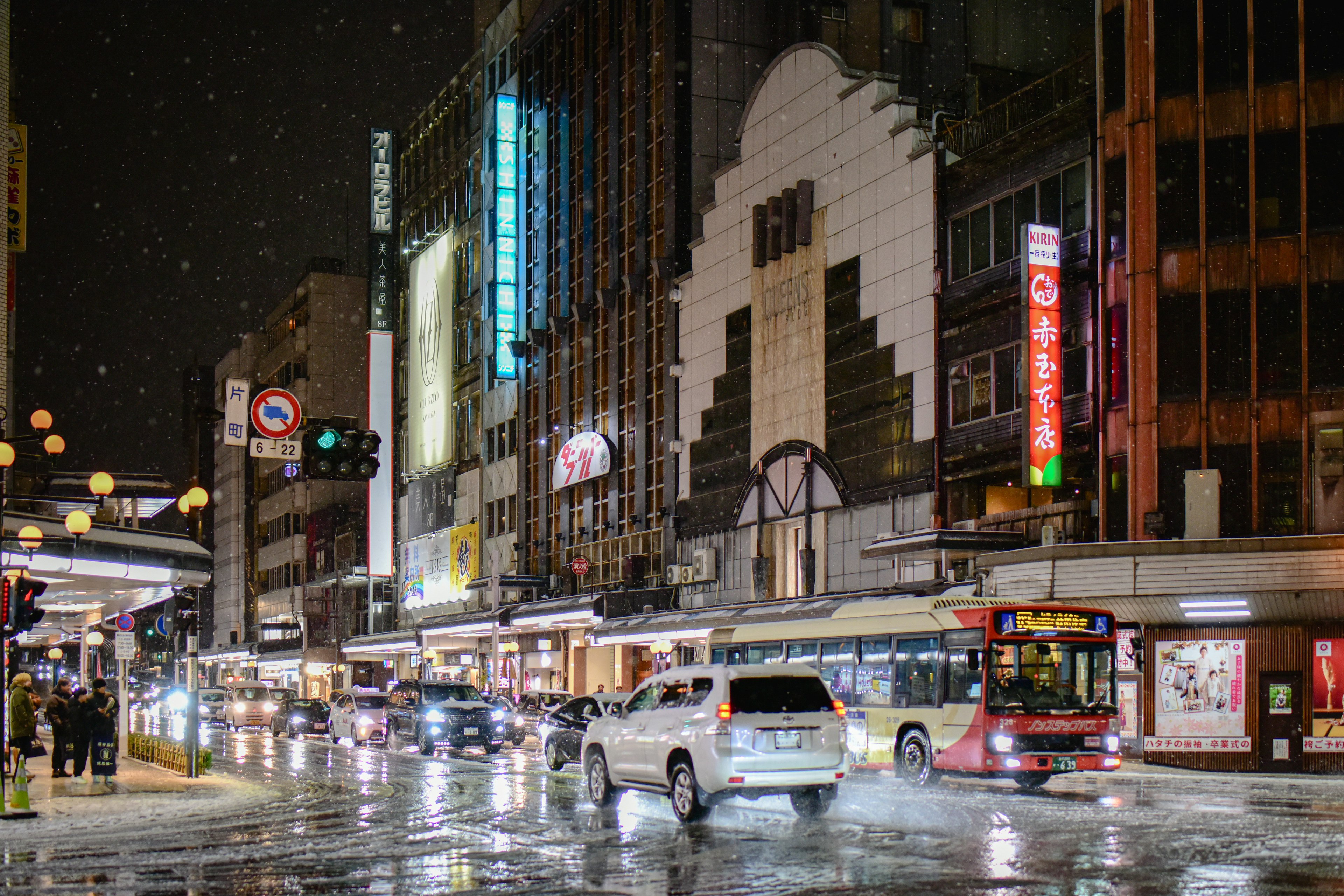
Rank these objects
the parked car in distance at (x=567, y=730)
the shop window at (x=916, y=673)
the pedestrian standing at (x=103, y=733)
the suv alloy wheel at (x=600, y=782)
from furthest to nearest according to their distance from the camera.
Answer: the parked car in distance at (x=567, y=730)
the pedestrian standing at (x=103, y=733)
the shop window at (x=916, y=673)
the suv alloy wheel at (x=600, y=782)

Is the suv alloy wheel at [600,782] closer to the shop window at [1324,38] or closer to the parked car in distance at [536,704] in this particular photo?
the parked car in distance at [536,704]

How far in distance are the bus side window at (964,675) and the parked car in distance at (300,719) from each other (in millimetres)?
32820

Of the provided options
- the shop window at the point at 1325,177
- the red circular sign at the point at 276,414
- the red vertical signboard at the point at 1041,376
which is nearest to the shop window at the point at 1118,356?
the red vertical signboard at the point at 1041,376

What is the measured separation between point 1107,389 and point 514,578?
38.2 metres

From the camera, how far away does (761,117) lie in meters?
50.7

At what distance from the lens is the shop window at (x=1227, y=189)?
3177cm

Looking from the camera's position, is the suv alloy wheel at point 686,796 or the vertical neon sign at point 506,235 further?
the vertical neon sign at point 506,235

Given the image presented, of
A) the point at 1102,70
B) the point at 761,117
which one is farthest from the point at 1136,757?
the point at 761,117

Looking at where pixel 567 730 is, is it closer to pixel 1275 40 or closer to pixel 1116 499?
pixel 1116 499

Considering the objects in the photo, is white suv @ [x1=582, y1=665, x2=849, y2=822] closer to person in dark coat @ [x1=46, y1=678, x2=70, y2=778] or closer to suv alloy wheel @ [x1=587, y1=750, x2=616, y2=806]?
suv alloy wheel @ [x1=587, y1=750, x2=616, y2=806]

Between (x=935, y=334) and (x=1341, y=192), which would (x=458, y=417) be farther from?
(x=1341, y=192)

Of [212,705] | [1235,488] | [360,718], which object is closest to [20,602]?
[360,718]

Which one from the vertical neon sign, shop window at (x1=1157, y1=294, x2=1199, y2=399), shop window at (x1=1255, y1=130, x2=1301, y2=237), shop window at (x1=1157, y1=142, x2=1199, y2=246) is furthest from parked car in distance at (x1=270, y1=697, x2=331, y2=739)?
shop window at (x1=1255, y1=130, x2=1301, y2=237)

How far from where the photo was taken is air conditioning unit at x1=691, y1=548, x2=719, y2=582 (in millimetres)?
52469
